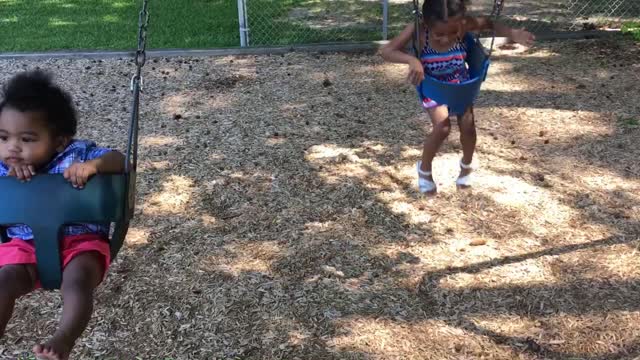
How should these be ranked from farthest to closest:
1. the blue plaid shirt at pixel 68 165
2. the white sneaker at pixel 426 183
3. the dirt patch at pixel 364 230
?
the white sneaker at pixel 426 183 → the dirt patch at pixel 364 230 → the blue plaid shirt at pixel 68 165

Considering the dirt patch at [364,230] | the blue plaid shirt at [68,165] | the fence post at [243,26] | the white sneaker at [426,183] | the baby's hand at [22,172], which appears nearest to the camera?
the baby's hand at [22,172]

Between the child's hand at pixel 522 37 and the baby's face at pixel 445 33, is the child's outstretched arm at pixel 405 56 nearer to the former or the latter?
the baby's face at pixel 445 33

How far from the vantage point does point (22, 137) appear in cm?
224

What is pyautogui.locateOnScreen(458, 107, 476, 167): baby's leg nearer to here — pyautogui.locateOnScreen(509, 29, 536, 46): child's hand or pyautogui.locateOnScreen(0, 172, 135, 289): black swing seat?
pyautogui.locateOnScreen(509, 29, 536, 46): child's hand

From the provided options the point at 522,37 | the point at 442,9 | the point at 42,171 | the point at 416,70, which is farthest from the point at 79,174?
the point at 522,37

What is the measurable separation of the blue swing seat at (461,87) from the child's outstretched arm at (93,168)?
1331 millimetres

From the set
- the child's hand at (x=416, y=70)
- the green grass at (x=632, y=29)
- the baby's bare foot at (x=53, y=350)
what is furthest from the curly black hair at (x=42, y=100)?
→ the green grass at (x=632, y=29)

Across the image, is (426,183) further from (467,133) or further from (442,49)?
(442,49)

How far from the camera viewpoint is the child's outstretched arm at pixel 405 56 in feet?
9.36

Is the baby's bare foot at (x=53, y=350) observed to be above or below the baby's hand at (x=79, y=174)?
below

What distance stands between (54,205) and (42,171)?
0.28 metres

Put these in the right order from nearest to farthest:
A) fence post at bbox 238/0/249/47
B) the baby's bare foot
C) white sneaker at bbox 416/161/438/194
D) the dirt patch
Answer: the baby's bare foot, the dirt patch, white sneaker at bbox 416/161/438/194, fence post at bbox 238/0/249/47

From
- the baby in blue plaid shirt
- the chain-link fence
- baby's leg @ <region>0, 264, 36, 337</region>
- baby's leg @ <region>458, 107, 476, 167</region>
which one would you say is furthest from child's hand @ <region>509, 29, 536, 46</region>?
the chain-link fence

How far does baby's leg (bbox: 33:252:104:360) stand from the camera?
1.89 metres
